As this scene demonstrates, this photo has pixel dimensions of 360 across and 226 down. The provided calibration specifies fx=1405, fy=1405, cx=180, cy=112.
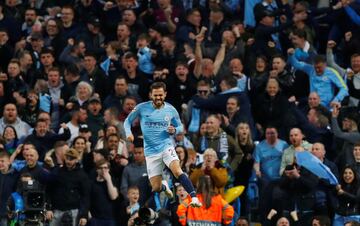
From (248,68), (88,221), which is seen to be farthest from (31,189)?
(248,68)

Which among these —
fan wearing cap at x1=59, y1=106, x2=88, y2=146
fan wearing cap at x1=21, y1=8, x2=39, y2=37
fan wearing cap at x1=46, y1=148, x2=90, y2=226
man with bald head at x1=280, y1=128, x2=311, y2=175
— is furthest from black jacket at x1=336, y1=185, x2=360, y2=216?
fan wearing cap at x1=21, y1=8, x2=39, y2=37

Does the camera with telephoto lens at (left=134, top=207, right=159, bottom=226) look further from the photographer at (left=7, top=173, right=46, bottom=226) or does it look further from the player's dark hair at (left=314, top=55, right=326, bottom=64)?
the player's dark hair at (left=314, top=55, right=326, bottom=64)

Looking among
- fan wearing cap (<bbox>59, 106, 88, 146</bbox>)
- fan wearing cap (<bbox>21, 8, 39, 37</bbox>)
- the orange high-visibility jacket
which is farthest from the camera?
fan wearing cap (<bbox>21, 8, 39, 37</bbox>)

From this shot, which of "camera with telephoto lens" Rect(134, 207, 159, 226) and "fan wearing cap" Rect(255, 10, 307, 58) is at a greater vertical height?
"fan wearing cap" Rect(255, 10, 307, 58)

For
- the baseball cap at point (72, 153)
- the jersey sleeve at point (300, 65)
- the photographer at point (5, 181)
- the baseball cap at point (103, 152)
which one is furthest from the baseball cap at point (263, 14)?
the photographer at point (5, 181)

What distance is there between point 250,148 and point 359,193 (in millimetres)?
2496

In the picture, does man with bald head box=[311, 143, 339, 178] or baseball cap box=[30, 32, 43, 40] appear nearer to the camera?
man with bald head box=[311, 143, 339, 178]

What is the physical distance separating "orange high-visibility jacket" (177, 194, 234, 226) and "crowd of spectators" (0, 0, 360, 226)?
34 mm

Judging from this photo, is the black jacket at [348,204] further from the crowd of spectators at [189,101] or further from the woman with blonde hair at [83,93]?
the woman with blonde hair at [83,93]

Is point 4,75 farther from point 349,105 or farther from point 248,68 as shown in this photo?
point 349,105

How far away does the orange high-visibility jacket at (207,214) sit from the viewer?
23734 mm

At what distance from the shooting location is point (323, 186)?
981 inches

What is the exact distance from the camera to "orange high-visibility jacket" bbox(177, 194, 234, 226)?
23734 mm

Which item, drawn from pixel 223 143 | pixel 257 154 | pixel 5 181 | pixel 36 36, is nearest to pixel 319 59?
pixel 257 154
